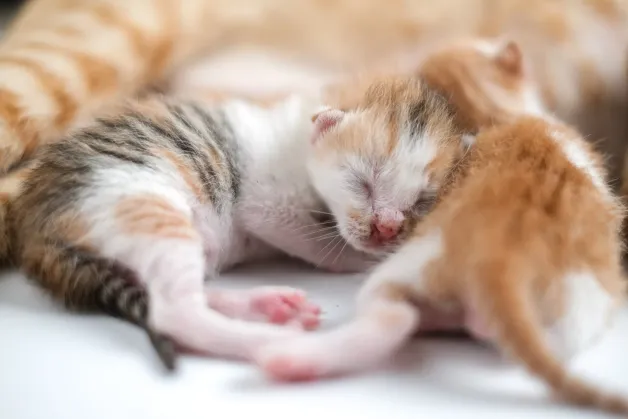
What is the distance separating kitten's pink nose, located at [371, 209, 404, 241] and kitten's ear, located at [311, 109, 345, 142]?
186 millimetres

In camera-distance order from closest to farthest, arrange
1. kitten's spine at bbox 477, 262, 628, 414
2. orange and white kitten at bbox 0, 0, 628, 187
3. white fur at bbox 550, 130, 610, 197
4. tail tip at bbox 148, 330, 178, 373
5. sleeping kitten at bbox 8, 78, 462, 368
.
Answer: kitten's spine at bbox 477, 262, 628, 414, tail tip at bbox 148, 330, 178, 373, sleeping kitten at bbox 8, 78, 462, 368, white fur at bbox 550, 130, 610, 197, orange and white kitten at bbox 0, 0, 628, 187

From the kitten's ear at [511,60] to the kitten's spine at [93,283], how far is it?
82cm

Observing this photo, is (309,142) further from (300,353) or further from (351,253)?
(300,353)

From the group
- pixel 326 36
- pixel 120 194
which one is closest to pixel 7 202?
pixel 120 194

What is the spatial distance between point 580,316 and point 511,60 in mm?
665

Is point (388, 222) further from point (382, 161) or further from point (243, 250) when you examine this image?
point (243, 250)

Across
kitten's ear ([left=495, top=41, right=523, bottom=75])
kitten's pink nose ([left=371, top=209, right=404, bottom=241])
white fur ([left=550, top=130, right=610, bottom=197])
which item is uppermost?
kitten's ear ([left=495, top=41, right=523, bottom=75])

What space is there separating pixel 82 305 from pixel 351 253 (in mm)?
481

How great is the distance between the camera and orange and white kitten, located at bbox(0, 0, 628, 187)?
1358 mm

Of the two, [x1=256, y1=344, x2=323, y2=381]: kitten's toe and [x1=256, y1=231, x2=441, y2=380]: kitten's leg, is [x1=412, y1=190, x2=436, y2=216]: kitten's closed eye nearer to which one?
[x1=256, y1=231, x2=441, y2=380]: kitten's leg

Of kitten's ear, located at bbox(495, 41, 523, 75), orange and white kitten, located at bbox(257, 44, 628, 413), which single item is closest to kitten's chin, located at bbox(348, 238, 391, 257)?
orange and white kitten, located at bbox(257, 44, 628, 413)

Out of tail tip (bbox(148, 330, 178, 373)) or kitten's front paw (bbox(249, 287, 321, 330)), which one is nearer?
tail tip (bbox(148, 330, 178, 373))

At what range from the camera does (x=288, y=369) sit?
75 centimetres

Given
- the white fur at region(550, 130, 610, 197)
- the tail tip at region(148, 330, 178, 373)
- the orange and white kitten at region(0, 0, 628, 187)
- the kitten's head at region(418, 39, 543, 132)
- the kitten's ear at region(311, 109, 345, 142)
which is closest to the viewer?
the tail tip at region(148, 330, 178, 373)
